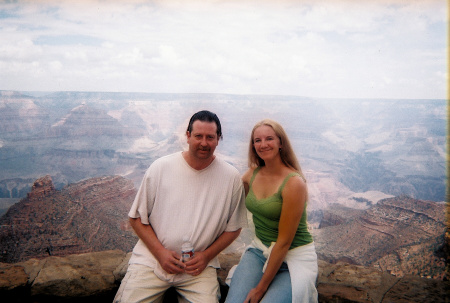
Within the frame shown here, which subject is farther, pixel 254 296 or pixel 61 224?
pixel 61 224

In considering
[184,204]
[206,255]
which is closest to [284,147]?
[184,204]

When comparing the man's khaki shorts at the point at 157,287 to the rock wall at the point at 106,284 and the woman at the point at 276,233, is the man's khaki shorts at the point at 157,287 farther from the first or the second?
the rock wall at the point at 106,284

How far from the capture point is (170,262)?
2.74 metres

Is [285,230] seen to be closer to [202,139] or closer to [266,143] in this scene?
[266,143]

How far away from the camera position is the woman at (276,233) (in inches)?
102

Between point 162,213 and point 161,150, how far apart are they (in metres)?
62.2

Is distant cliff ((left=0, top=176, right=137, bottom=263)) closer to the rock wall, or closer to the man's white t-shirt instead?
the rock wall

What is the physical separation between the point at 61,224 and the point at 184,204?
31.7 m

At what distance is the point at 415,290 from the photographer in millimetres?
2693

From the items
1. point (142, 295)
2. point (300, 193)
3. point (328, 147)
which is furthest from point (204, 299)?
point (328, 147)

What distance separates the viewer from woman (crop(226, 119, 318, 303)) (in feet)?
8.46

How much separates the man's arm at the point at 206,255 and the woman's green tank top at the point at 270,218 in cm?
26

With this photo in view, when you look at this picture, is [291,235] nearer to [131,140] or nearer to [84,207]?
[84,207]

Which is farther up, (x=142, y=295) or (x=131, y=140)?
(x=142, y=295)
